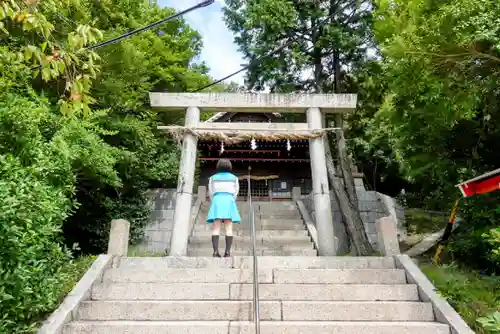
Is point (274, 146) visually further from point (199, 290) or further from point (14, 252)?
point (14, 252)

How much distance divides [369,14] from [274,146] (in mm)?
5975

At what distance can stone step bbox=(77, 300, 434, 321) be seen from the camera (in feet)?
14.0

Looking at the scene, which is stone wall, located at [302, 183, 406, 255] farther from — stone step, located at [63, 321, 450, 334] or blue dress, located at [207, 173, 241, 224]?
stone step, located at [63, 321, 450, 334]

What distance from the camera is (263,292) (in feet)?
15.4

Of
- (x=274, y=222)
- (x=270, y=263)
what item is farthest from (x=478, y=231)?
(x=274, y=222)

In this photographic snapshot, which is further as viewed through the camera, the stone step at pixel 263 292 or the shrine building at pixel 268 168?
the shrine building at pixel 268 168

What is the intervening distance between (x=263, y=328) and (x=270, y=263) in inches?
65.6

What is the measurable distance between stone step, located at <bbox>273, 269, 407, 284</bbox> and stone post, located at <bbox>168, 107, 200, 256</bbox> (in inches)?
88.5

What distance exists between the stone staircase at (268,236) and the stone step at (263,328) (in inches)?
169

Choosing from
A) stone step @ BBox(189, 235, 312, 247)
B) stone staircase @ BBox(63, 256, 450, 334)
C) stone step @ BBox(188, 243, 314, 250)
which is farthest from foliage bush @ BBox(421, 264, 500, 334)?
stone step @ BBox(189, 235, 312, 247)

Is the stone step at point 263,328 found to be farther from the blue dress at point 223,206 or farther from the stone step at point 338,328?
the blue dress at point 223,206

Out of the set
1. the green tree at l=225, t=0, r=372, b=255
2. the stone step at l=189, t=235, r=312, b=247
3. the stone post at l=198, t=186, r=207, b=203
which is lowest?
the stone step at l=189, t=235, r=312, b=247

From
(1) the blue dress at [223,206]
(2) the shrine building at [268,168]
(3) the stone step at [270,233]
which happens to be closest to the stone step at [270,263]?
(1) the blue dress at [223,206]

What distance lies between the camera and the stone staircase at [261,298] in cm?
399
